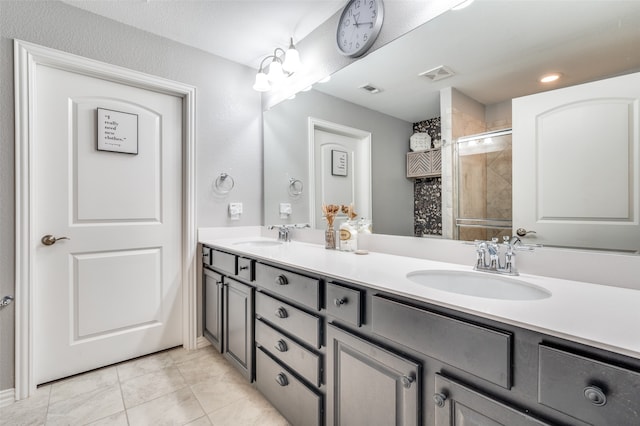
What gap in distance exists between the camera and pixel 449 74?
133 centimetres

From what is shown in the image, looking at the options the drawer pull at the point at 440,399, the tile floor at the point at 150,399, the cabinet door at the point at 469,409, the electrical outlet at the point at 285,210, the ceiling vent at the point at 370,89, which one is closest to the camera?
the cabinet door at the point at 469,409

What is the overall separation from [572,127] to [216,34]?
2.16 metres

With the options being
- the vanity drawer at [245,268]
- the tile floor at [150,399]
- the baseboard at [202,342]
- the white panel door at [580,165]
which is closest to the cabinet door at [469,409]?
the white panel door at [580,165]

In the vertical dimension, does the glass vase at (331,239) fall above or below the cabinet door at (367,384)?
above

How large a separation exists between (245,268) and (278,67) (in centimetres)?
149

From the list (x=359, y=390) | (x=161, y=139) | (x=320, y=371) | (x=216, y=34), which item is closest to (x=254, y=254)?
(x=320, y=371)

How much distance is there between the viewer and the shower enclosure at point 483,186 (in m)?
1.15

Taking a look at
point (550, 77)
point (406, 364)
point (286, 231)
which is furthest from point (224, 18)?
point (406, 364)

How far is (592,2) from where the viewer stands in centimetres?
95

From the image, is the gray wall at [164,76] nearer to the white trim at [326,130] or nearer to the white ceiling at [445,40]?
the white ceiling at [445,40]

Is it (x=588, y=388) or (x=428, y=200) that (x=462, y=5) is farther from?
(x=588, y=388)

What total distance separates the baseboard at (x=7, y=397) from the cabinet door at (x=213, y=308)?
1025 millimetres

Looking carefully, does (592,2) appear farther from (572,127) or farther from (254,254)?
(254,254)

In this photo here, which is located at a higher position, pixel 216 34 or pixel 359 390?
pixel 216 34
